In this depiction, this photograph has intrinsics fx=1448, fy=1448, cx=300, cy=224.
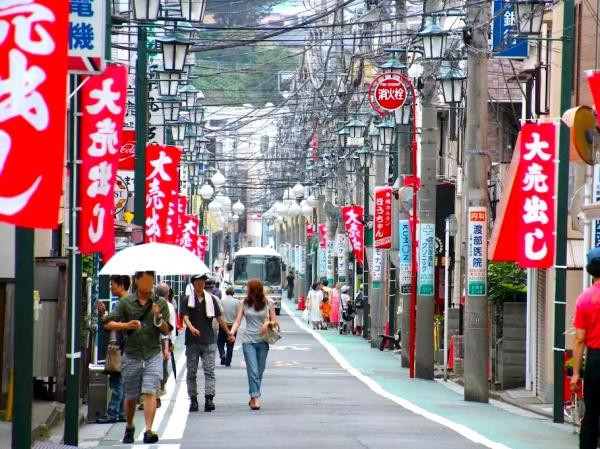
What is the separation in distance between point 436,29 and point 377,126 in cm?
1453

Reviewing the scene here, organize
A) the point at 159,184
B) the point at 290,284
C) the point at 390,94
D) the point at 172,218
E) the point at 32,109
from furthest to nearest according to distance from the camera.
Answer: the point at 290,284
the point at 172,218
the point at 390,94
the point at 159,184
the point at 32,109

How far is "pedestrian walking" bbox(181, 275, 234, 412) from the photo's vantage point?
67.9 feet

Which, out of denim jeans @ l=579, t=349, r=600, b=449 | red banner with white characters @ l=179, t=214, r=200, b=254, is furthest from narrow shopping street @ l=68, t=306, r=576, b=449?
red banner with white characters @ l=179, t=214, r=200, b=254

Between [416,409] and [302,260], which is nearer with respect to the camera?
[416,409]

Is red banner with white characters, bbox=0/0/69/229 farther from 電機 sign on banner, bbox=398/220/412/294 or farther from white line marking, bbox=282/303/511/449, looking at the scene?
電機 sign on banner, bbox=398/220/412/294

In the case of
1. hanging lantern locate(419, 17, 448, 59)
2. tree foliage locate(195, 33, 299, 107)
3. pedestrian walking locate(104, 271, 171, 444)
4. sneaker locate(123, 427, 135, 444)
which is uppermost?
tree foliage locate(195, 33, 299, 107)

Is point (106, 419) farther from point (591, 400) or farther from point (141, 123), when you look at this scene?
point (591, 400)

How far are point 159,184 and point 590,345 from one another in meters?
18.7

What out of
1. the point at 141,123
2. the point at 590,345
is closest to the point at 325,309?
the point at 141,123

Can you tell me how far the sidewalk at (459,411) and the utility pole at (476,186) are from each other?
51 cm

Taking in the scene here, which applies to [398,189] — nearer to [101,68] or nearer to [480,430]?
[480,430]

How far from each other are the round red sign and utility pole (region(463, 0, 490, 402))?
7.17 metres

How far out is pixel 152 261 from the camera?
17.0 metres

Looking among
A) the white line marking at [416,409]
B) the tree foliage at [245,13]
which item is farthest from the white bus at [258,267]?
the white line marking at [416,409]
